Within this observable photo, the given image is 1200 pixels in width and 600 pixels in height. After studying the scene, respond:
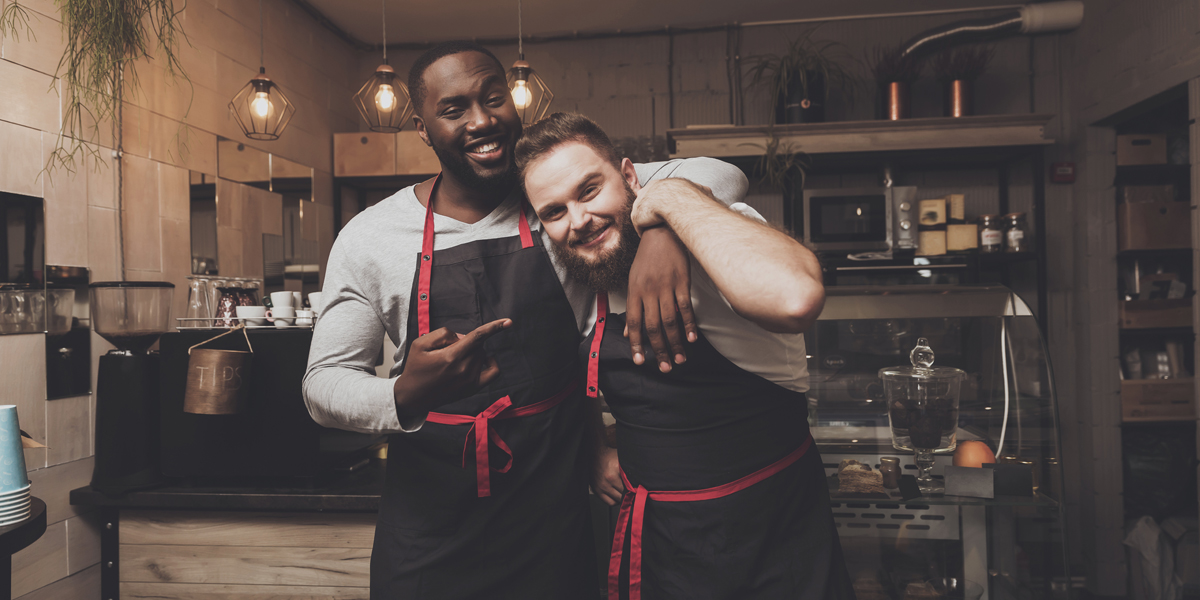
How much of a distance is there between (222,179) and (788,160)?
2.64 m

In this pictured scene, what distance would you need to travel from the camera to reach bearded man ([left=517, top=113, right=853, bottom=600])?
1026 millimetres

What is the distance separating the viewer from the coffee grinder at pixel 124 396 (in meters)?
1.92

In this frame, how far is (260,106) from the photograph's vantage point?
2562mm

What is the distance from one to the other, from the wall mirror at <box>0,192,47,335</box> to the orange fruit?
8.52 ft

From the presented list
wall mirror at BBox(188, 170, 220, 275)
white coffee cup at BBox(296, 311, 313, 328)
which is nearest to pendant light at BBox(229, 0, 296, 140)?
wall mirror at BBox(188, 170, 220, 275)

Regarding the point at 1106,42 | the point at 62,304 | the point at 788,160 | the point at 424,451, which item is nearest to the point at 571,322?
the point at 424,451

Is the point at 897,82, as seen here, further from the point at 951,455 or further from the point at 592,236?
the point at 592,236

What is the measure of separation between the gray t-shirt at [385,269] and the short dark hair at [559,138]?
0.48 ft

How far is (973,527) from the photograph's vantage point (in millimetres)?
Result: 1747

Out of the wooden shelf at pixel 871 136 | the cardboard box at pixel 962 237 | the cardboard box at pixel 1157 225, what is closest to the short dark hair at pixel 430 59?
the wooden shelf at pixel 871 136

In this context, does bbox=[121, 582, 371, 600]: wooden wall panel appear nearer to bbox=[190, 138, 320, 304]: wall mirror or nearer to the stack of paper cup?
the stack of paper cup

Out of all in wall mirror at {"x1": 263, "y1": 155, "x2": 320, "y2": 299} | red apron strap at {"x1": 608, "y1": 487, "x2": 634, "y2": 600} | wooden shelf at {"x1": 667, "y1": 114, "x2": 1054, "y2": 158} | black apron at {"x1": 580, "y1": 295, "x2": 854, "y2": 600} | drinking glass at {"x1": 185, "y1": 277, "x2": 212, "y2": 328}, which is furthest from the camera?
wooden shelf at {"x1": 667, "y1": 114, "x2": 1054, "y2": 158}

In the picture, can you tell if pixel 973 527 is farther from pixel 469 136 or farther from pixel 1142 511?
pixel 1142 511

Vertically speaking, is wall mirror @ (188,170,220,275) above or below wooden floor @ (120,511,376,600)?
above
